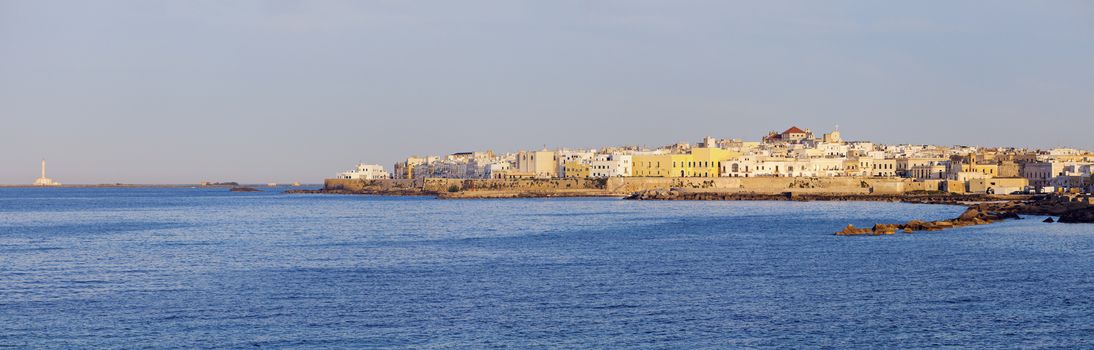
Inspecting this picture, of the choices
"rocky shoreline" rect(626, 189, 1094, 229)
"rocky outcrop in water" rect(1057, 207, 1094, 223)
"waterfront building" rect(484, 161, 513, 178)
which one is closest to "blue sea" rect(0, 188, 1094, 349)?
"rocky shoreline" rect(626, 189, 1094, 229)

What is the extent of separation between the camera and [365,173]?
134375 millimetres

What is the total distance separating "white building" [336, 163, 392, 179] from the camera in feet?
437

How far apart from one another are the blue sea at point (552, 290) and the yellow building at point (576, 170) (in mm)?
67056

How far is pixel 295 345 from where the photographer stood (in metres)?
16.7

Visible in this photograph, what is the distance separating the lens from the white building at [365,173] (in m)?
133

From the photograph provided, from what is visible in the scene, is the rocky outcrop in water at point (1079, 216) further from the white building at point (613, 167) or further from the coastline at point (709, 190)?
the white building at point (613, 167)

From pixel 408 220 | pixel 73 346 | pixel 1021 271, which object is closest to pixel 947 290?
pixel 1021 271

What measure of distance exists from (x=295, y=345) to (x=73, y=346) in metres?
2.94

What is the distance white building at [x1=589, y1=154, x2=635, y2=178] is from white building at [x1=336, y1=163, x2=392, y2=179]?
1406 inches

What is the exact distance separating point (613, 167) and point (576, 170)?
5859 millimetres

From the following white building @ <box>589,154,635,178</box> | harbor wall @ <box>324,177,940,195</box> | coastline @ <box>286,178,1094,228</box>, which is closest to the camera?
coastline @ <box>286,178,1094,228</box>

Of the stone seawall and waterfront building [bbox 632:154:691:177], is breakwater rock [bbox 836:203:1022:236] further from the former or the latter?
waterfront building [bbox 632:154:691:177]

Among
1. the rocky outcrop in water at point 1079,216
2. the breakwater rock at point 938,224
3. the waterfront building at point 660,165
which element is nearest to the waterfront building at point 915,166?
the waterfront building at point 660,165

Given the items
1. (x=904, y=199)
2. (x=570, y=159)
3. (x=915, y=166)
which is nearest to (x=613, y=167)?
(x=570, y=159)
